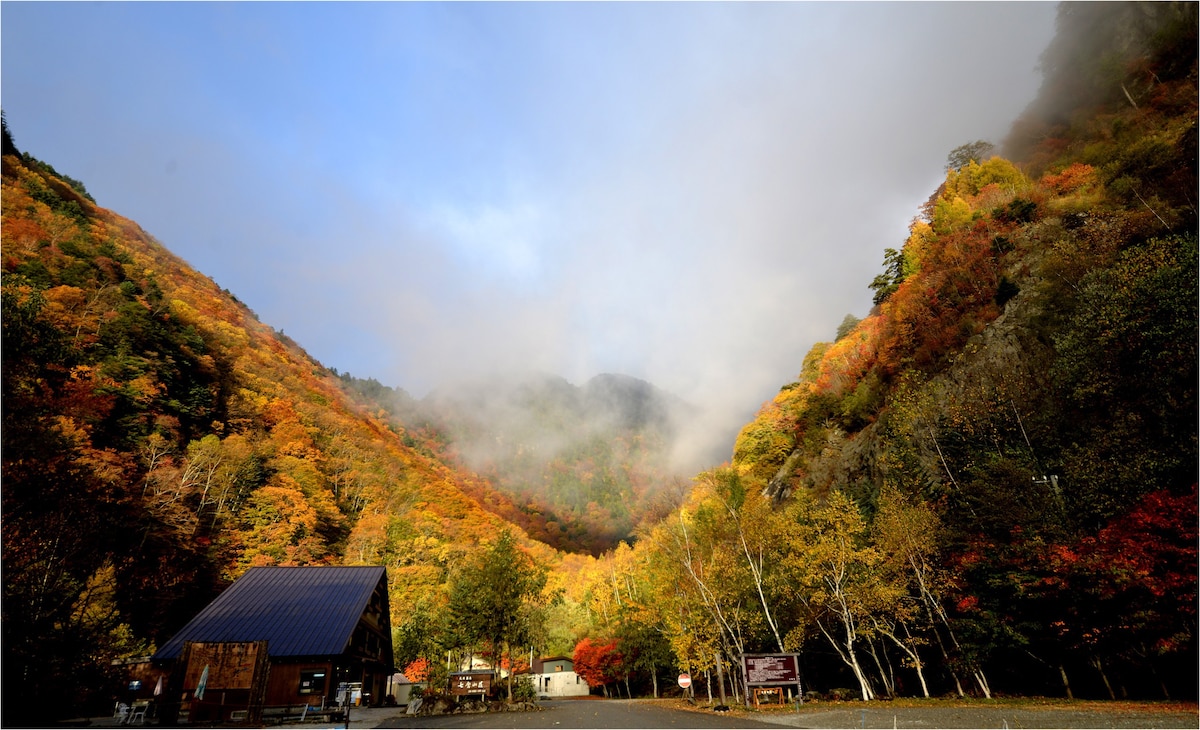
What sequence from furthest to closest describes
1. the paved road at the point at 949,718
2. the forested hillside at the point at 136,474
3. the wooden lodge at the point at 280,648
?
1. the wooden lodge at the point at 280,648
2. the paved road at the point at 949,718
3. the forested hillside at the point at 136,474

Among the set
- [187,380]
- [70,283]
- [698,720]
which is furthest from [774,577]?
[70,283]

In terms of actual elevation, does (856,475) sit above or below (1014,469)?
above

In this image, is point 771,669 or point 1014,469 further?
point 771,669

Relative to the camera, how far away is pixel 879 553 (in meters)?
27.6

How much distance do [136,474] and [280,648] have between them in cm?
2996

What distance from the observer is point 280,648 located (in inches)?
953

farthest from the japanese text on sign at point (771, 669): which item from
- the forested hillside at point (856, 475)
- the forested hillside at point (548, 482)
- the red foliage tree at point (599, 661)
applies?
the forested hillside at point (548, 482)

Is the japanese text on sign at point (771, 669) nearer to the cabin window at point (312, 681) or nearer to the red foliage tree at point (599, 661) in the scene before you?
the cabin window at point (312, 681)

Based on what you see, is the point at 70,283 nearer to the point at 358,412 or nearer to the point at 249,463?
the point at 249,463

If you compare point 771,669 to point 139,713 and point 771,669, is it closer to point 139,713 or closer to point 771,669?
point 771,669

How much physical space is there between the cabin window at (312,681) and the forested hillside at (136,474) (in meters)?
7.93

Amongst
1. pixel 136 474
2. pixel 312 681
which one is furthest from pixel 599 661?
pixel 136 474

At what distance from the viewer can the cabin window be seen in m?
24.3

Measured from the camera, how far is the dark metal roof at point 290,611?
2448 cm
